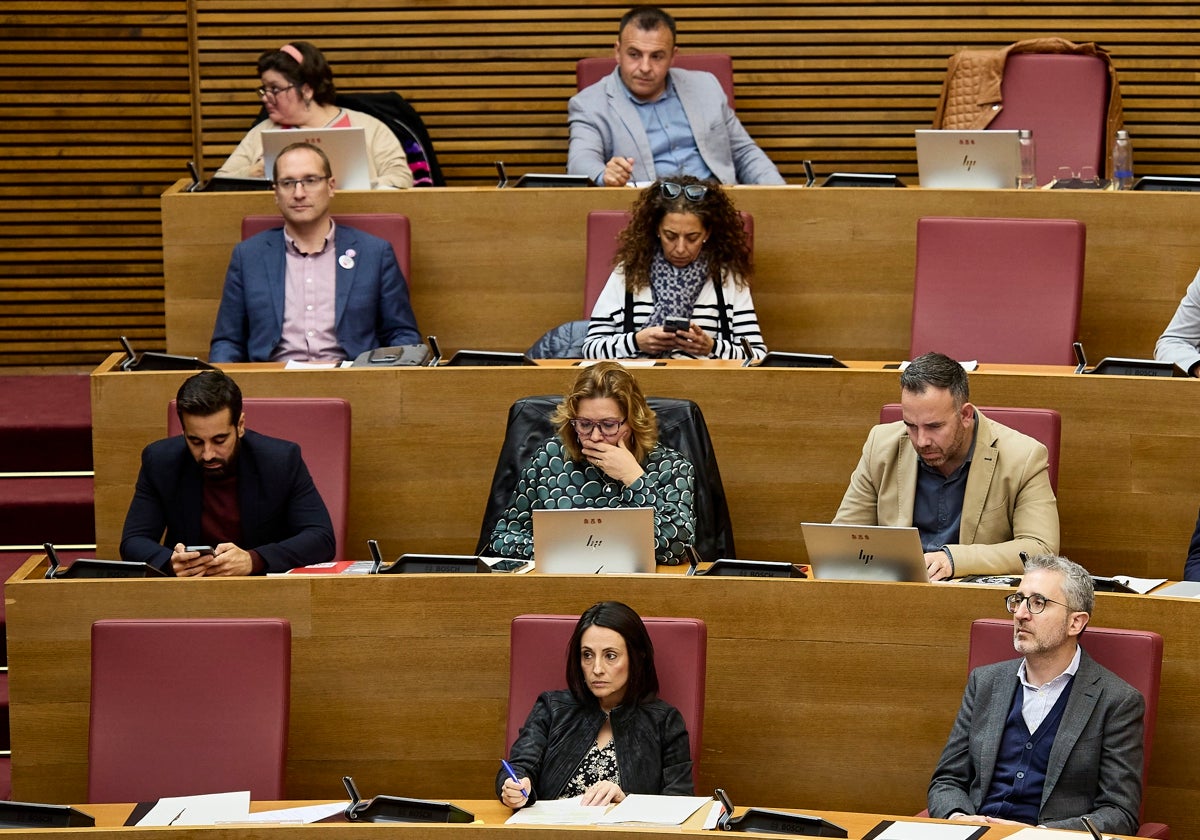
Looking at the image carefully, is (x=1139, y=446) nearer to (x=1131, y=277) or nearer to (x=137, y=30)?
(x=1131, y=277)

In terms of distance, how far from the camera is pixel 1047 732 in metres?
2.31

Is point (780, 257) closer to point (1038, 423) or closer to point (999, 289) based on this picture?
point (999, 289)

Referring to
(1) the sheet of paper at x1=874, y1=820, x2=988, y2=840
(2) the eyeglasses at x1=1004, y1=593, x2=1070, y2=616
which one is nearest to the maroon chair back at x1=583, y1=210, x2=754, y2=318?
(2) the eyeglasses at x1=1004, y1=593, x2=1070, y2=616

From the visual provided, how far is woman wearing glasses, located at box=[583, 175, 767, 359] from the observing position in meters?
3.43

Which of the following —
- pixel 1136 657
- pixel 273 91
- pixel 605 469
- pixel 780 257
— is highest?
pixel 273 91

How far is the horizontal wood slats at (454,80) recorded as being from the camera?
174 inches

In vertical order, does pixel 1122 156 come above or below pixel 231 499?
above

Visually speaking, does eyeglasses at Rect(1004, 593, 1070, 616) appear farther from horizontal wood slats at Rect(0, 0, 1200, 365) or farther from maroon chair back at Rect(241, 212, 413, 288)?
horizontal wood slats at Rect(0, 0, 1200, 365)

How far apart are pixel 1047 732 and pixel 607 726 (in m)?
0.60

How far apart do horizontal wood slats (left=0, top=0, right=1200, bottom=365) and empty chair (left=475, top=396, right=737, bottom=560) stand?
5.42ft

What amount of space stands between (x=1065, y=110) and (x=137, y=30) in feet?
7.81

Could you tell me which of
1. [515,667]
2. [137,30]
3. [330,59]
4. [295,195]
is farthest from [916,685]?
[137,30]

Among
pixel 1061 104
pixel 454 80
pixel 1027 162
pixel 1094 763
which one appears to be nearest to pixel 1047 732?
pixel 1094 763

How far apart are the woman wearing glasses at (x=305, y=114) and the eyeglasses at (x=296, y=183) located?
1.20 ft
